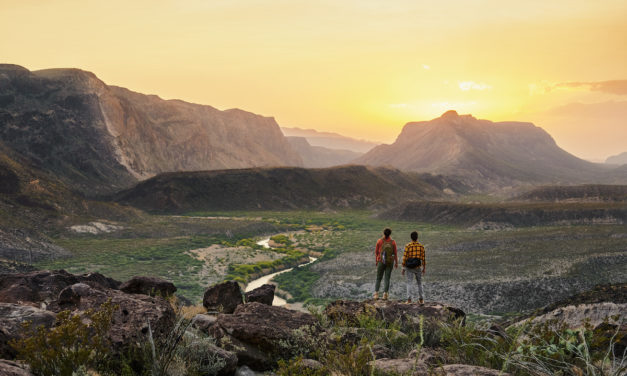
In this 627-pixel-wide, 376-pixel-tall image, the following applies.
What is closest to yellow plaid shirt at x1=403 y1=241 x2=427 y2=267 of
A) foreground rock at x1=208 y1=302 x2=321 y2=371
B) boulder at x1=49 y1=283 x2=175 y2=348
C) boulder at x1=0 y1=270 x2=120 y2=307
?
foreground rock at x1=208 y1=302 x2=321 y2=371

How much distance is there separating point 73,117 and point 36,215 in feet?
235

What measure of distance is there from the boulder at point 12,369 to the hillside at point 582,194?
320 ft

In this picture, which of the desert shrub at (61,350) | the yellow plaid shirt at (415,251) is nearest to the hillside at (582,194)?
the yellow plaid shirt at (415,251)

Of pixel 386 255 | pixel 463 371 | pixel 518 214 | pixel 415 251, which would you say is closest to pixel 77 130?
pixel 518 214

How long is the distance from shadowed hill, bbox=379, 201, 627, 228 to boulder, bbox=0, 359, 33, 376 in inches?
2767

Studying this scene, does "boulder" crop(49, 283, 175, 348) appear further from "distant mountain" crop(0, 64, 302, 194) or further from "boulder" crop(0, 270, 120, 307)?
"distant mountain" crop(0, 64, 302, 194)

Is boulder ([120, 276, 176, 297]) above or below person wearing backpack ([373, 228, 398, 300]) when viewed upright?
below

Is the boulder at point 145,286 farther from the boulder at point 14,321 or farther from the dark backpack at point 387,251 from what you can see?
the dark backpack at point 387,251

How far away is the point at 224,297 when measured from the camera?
11.8 metres

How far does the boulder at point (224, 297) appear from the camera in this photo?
1170 centimetres

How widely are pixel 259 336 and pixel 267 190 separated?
334ft

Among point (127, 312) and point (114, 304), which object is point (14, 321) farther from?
point (127, 312)

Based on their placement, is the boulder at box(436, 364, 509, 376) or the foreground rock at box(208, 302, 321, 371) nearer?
the boulder at box(436, 364, 509, 376)

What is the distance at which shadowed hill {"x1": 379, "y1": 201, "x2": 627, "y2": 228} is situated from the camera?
6166cm
